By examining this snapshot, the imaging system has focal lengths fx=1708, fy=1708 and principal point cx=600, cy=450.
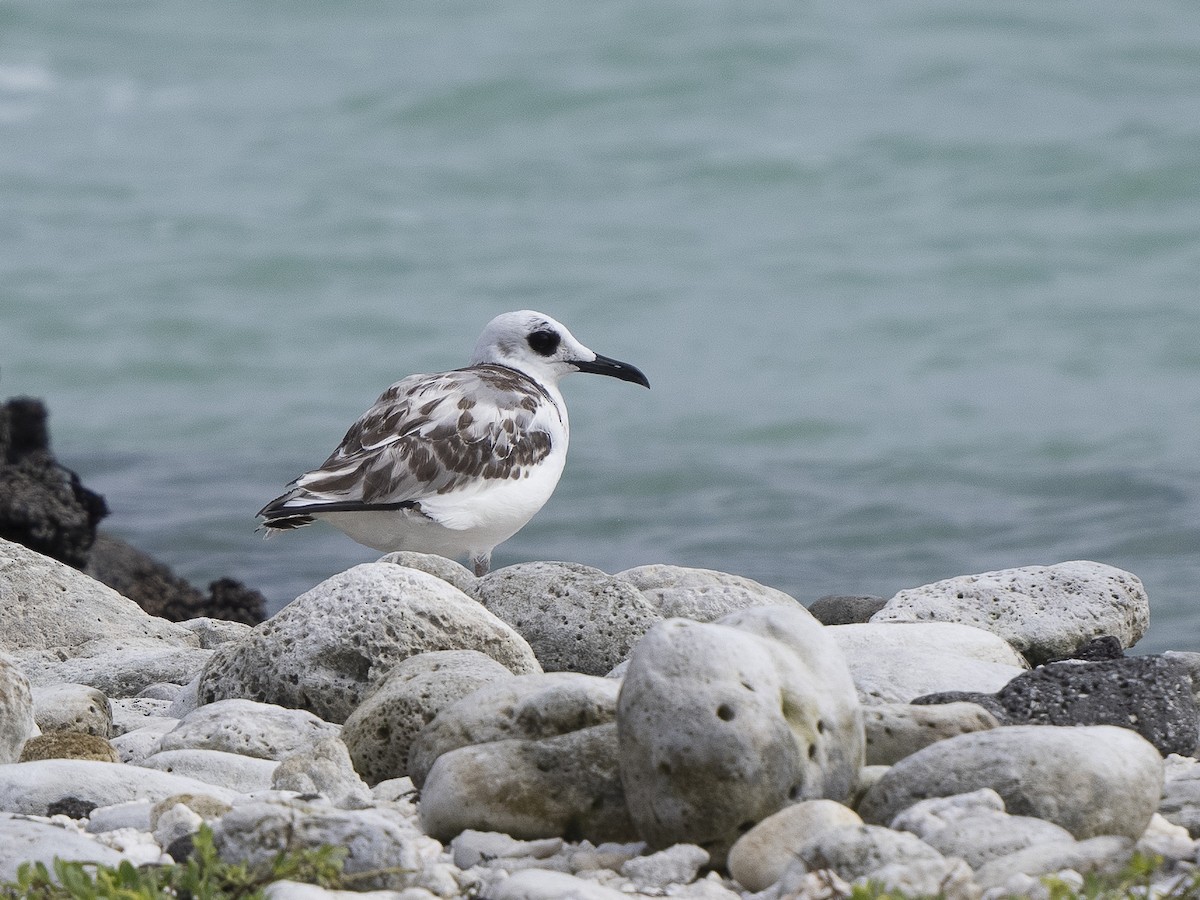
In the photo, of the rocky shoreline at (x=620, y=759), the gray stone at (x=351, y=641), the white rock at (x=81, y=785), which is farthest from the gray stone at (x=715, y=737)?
the gray stone at (x=351, y=641)

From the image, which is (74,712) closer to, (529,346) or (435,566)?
(435,566)

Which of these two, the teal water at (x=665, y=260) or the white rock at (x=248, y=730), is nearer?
the white rock at (x=248, y=730)

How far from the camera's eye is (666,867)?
13.0 ft

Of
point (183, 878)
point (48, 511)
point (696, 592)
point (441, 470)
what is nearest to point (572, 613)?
point (696, 592)

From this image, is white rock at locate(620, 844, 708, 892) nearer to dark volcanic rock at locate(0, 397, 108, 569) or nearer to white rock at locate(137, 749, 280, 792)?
white rock at locate(137, 749, 280, 792)

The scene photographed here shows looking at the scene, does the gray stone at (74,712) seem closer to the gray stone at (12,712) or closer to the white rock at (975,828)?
the gray stone at (12,712)

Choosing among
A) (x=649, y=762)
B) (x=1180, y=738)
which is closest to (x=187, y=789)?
(x=649, y=762)

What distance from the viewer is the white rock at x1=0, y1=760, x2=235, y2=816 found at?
4551 millimetres

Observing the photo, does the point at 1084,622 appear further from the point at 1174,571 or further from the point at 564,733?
the point at 1174,571

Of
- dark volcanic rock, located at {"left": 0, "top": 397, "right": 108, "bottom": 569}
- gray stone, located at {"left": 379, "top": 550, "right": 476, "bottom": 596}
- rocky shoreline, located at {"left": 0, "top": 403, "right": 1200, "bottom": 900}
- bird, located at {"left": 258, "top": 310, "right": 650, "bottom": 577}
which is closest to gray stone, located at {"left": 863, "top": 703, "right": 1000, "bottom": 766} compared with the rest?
rocky shoreline, located at {"left": 0, "top": 403, "right": 1200, "bottom": 900}

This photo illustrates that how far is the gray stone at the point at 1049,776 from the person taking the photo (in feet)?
13.0

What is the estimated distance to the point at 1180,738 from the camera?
5020 mm

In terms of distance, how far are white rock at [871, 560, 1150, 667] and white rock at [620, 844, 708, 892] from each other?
3069 millimetres

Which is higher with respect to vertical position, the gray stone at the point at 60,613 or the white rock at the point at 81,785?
the white rock at the point at 81,785
